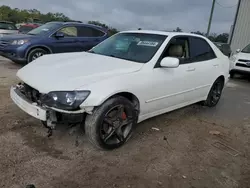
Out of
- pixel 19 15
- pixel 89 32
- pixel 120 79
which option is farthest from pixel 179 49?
pixel 19 15

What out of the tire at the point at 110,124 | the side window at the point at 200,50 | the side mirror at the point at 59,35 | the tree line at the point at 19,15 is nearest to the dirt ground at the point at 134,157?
the tire at the point at 110,124

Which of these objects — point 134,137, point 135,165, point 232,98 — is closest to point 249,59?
point 232,98

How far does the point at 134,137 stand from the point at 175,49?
5.46 feet

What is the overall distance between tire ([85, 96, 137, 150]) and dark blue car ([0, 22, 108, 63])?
5.96 m

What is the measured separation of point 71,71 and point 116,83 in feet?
2.08

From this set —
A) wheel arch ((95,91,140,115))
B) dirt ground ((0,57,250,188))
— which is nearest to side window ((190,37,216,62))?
dirt ground ((0,57,250,188))

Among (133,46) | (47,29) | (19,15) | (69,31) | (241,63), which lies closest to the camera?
(133,46)

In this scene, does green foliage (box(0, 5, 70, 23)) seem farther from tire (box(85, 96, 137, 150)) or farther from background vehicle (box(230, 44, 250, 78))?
tire (box(85, 96, 137, 150))

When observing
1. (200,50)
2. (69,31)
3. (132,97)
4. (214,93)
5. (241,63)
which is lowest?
(214,93)

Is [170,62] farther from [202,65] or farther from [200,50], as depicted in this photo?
[200,50]

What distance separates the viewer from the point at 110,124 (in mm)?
3424

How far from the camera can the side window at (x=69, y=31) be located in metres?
9.17

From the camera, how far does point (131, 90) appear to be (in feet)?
11.6

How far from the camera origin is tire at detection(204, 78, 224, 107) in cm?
561
